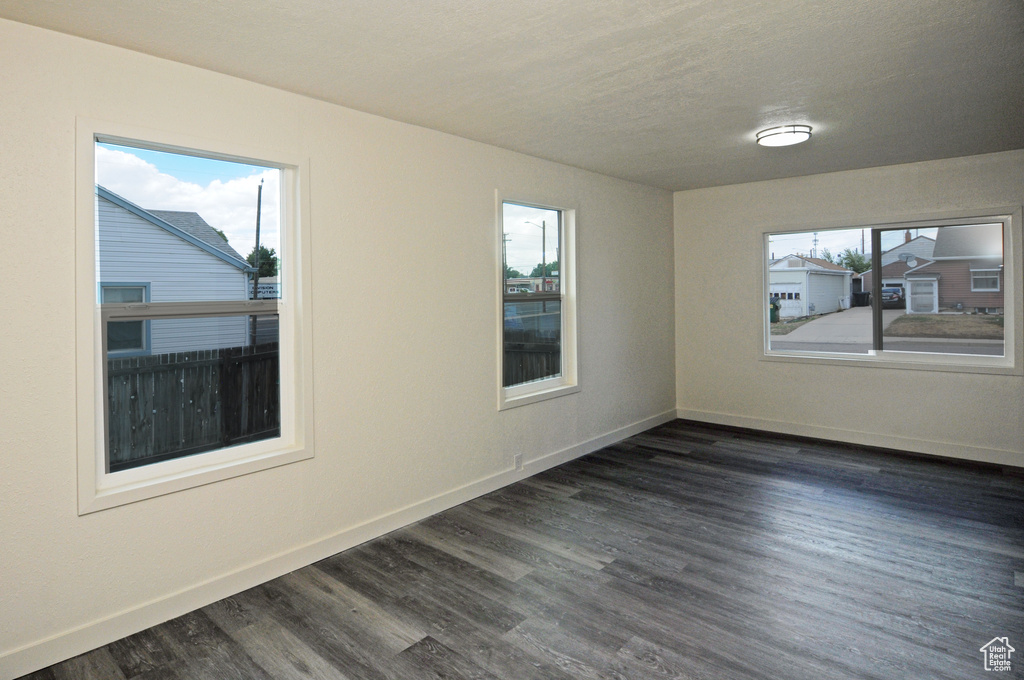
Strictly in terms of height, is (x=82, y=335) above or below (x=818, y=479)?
above

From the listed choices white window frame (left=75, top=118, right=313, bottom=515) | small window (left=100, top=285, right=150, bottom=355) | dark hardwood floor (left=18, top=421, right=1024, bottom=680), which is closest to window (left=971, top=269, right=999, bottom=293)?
dark hardwood floor (left=18, top=421, right=1024, bottom=680)

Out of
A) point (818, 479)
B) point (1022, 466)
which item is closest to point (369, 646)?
point (818, 479)

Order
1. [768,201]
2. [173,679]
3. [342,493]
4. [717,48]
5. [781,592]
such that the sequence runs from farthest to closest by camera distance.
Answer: [768,201], [342,493], [781,592], [717,48], [173,679]

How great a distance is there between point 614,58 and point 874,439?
4352 millimetres

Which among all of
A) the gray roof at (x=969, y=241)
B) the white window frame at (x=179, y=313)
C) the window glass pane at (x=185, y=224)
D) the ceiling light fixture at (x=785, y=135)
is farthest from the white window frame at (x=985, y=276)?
the window glass pane at (x=185, y=224)

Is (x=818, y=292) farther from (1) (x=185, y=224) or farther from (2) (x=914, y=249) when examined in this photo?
(1) (x=185, y=224)

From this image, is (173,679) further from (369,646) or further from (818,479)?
(818,479)

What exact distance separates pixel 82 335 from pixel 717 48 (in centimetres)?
288

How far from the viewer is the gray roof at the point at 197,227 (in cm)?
268

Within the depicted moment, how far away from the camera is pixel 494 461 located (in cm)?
415

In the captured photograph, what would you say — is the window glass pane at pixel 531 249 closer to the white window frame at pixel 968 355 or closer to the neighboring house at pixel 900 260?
the white window frame at pixel 968 355

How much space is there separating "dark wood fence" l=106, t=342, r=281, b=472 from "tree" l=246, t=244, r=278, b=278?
372mm

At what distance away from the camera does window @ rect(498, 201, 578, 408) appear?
4379 mm

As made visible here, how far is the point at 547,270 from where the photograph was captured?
474 cm
